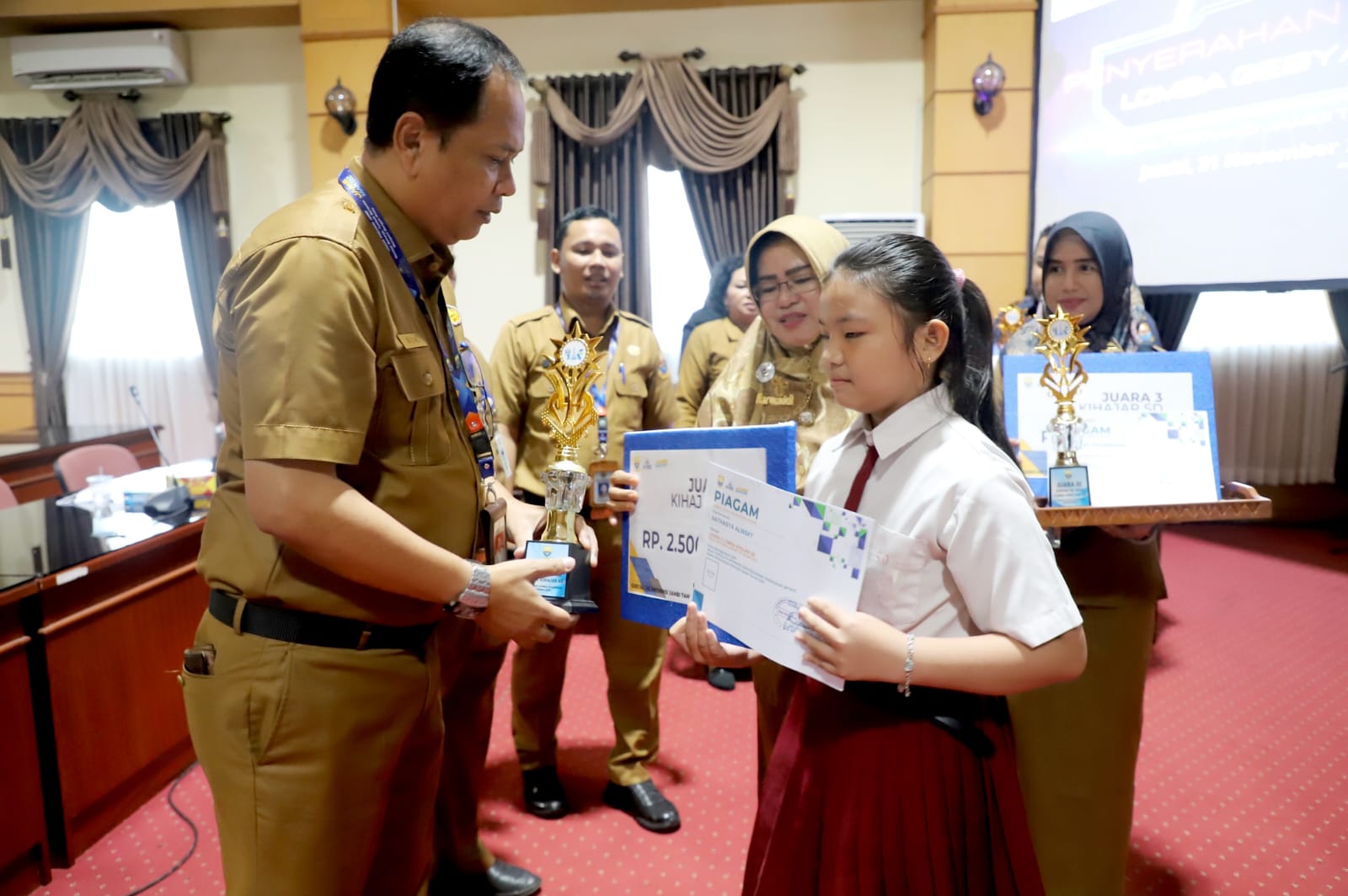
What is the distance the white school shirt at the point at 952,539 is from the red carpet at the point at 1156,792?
4.26 feet

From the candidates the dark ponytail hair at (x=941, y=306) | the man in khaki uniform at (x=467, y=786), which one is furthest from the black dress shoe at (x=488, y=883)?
the dark ponytail hair at (x=941, y=306)

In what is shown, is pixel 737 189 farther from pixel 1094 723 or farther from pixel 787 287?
pixel 1094 723

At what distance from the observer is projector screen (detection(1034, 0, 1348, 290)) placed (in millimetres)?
3711

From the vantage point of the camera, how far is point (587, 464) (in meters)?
2.39

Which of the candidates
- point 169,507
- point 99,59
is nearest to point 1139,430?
point 169,507

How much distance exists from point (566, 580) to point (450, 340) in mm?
405

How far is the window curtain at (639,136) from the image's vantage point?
16.1 ft

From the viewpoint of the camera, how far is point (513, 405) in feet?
7.84

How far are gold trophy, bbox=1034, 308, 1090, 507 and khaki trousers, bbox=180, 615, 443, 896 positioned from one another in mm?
1088

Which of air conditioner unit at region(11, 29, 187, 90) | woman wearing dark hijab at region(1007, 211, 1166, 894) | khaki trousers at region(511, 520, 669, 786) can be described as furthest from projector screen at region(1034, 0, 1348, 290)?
air conditioner unit at region(11, 29, 187, 90)

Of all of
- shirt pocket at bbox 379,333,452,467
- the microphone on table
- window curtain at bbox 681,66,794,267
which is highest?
window curtain at bbox 681,66,794,267

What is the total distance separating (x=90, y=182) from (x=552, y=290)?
324cm

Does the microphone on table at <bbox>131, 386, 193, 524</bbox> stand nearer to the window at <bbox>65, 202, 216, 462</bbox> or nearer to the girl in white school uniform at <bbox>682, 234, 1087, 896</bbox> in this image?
the girl in white school uniform at <bbox>682, 234, 1087, 896</bbox>

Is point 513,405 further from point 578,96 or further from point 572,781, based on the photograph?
point 578,96
